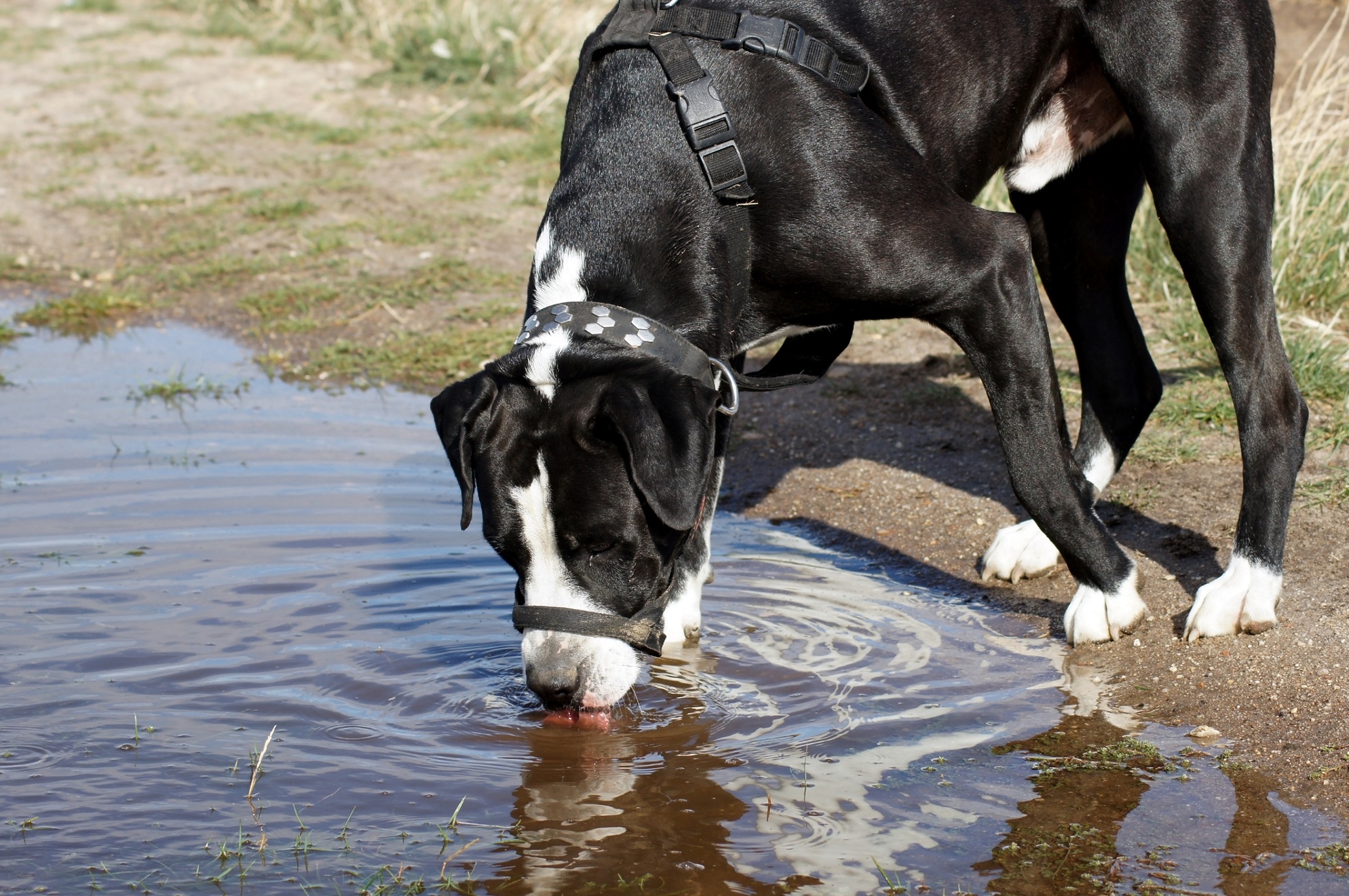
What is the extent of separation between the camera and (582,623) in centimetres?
283

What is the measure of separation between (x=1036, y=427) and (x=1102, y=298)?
37.5 inches

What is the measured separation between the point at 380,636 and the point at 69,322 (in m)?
3.64

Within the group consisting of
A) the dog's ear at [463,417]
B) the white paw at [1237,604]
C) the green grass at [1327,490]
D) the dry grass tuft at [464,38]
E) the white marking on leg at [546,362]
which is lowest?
the white paw at [1237,604]

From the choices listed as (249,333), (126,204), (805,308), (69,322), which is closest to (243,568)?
(805,308)

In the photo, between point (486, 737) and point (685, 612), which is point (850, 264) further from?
point (486, 737)

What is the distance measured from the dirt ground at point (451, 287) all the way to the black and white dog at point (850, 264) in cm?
27

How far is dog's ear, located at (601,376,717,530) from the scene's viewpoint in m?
2.71

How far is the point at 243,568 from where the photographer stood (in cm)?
404

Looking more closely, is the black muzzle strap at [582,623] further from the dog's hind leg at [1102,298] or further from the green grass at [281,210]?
the green grass at [281,210]

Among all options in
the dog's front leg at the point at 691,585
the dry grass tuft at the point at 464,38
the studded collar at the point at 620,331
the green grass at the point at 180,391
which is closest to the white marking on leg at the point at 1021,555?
the dog's front leg at the point at 691,585

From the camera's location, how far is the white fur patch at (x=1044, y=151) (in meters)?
3.89

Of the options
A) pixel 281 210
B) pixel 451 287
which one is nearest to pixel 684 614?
pixel 451 287

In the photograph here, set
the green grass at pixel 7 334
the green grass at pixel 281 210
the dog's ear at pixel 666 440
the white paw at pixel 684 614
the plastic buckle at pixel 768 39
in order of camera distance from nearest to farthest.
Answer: the dog's ear at pixel 666 440
the plastic buckle at pixel 768 39
the white paw at pixel 684 614
the green grass at pixel 7 334
the green grass at pixel 281 210

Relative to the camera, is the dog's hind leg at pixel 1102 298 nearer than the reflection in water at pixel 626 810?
No
